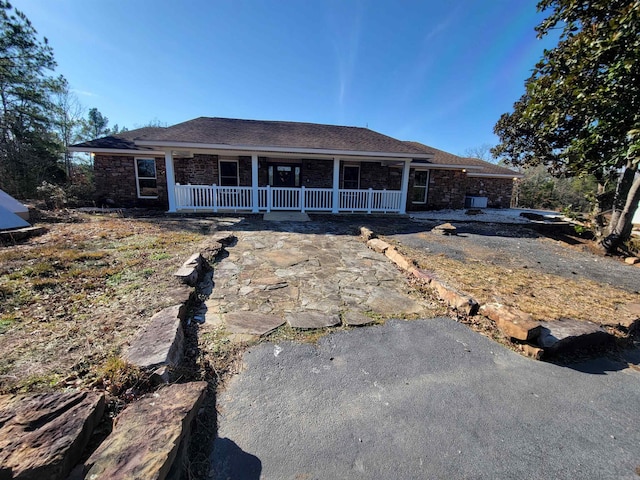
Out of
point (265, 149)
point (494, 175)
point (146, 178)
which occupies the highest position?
point (265, 149)

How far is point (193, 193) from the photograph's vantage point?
9.68 metres

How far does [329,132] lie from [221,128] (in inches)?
178

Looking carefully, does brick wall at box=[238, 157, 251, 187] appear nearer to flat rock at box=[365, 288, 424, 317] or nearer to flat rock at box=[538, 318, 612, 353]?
flat rock at box=[365, 288, 424, 317]

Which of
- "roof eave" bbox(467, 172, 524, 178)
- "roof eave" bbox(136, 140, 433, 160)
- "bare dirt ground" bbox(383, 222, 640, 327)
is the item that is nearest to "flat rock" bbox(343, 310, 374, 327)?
"bare dirt ground" bbox(383, 222, 640, 327)

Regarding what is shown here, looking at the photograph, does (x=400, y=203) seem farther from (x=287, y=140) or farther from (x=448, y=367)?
(x=448, y=367)

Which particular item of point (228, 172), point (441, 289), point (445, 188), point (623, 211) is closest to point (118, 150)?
point (228, 172)

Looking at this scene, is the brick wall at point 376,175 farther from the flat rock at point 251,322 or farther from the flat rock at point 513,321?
the flat rock at point 251,322

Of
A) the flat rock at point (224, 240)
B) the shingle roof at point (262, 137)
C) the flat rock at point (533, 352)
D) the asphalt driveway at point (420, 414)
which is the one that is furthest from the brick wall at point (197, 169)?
the flat rock at point (533, 352)

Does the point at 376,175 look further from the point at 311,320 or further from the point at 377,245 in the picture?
the point at 311,320

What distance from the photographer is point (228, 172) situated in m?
11.9

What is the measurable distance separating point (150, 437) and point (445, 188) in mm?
14888

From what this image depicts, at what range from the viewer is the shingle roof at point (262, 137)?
916cm

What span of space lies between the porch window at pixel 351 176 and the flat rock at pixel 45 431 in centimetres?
1214

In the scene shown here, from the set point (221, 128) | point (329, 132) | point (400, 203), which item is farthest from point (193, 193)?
point (400, 203)
